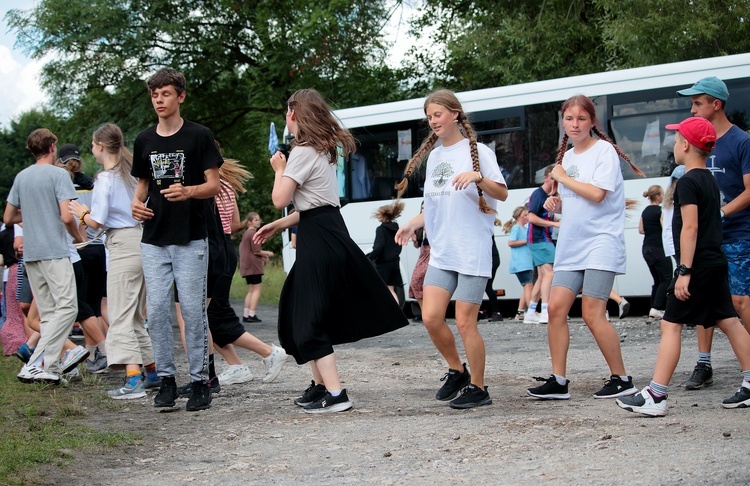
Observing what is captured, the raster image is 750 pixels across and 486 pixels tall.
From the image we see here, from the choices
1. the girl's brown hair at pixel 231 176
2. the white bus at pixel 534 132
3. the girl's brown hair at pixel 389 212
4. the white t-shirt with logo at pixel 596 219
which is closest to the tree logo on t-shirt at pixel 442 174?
the white t-shirt with logo at pixel 596 219

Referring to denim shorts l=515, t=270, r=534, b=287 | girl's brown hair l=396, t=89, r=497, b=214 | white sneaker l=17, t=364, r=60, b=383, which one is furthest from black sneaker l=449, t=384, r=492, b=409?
denim shorts l=515, t=270, r=534, b=287

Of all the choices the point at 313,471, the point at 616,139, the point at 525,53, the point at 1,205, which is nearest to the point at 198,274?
the point at 313,471

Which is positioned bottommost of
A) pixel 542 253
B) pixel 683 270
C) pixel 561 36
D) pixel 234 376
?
pixel 234 376

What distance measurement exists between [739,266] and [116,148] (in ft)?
Result: 15.1

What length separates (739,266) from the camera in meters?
6.73

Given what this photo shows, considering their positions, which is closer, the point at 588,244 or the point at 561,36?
the point at 588,244

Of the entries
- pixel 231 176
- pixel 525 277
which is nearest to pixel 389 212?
pixel 525 277

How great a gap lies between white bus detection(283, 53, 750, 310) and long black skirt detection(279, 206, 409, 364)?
754 centimetres

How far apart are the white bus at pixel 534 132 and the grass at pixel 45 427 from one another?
7.28 metres

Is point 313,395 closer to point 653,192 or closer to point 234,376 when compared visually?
point 234,376

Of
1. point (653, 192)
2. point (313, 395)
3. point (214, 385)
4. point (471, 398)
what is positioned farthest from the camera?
point (653, 192)

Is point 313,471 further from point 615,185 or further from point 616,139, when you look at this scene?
point 616,139

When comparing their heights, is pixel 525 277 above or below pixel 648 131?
below

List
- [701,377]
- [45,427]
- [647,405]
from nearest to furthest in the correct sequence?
1. [647,405]
2. [45,427]
3. [701,377]
